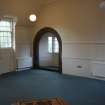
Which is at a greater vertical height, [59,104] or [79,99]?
[59,104]

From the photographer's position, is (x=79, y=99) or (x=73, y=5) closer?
(x=79, y=99)

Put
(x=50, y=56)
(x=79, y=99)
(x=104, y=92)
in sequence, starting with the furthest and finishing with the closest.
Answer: (x=50, y=56) → (x=104, y=92) → (x=79, y=99)

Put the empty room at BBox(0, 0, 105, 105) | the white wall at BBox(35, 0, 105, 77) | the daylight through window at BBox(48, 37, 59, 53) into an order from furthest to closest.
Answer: the daylight through window at BBox(48, 37, 59, 53) → the white wall at BBox(35, 0, 105, 77) → the empty room at BBox(0, 0, 105, 105)

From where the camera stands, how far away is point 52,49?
9305 millimetres

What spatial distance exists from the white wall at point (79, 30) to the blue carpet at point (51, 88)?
587 millimetres

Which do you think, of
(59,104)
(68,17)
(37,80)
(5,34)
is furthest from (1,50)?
(59,104)

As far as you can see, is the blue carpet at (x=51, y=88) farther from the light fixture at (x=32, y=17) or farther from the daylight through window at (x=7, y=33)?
the light fixture at (x=32, y=17)

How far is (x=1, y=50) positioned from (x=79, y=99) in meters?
4.00

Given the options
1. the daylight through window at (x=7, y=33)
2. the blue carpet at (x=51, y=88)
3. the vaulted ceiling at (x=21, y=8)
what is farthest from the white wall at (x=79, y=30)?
the daylight through window at (x=7, y=33)

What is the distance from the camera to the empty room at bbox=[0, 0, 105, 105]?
5.69 metres

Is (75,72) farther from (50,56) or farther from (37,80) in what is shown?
(50,56)

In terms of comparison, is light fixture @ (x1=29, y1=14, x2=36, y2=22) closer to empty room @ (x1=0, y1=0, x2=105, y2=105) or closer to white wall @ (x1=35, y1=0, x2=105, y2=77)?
empty room @ (x1=0, y1=0, x2=105, y2=105)

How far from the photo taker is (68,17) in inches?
296

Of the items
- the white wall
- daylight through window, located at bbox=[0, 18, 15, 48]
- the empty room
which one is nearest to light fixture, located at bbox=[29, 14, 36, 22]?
the empty room
